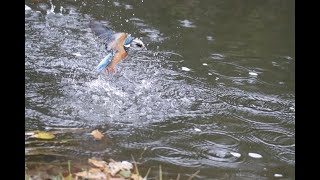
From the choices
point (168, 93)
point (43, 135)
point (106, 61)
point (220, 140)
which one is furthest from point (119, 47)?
point (220, 140)

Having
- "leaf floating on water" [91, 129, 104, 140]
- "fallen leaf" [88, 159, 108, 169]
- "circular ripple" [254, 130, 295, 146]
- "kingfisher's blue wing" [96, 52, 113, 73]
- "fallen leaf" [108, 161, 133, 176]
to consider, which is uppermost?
"kingfisher's blue wing" [96, 52, 113, 73]

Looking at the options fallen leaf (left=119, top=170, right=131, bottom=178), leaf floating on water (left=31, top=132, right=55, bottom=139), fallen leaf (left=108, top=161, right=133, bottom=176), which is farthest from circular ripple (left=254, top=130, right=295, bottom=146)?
leaf floating on water (left=31, top=132, right=55, bottom=139)

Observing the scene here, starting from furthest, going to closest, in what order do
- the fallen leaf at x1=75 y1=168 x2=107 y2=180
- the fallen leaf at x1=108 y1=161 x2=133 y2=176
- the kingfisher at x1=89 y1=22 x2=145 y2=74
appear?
the kingfisher at x1=89 y1=22 x2=145 y2=74
the fallen leaf at x1=108 y1=161 x2=133 y2=176
the fallen leaf at x1=75 y1=168 x2=107 y2=180

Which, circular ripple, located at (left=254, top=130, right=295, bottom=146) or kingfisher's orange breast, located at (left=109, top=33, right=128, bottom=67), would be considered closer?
circular ripple, located at (left=254, top=130, right=295, bottom=146)

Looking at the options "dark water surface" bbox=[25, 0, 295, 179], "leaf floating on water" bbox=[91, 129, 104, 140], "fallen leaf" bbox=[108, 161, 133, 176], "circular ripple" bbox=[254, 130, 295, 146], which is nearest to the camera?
"fallen leaf" bbox=[108, 161, 133, 176]

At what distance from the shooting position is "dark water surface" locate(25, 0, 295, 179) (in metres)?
4.30

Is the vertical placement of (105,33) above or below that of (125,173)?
above

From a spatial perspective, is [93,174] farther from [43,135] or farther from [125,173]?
[43,135]

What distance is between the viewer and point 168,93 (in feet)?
17.5

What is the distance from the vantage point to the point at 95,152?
4.20m

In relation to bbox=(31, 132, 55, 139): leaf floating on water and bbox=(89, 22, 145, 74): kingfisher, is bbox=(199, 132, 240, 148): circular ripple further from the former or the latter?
bbox=(31, 132, 55, 139): leaf floating on water

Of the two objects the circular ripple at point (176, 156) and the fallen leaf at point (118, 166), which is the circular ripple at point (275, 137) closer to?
the circular ripple at point (176, 156)

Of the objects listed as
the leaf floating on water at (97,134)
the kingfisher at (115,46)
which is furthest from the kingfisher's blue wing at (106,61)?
the leaf floating on water at (97,134)
